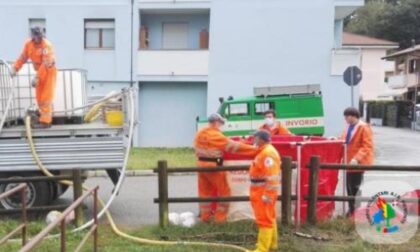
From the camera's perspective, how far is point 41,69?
29.2 feet

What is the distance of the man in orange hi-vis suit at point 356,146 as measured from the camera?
8328 millimetres

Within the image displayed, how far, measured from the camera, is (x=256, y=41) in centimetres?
2386

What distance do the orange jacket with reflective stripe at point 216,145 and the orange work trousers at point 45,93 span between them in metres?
2.55

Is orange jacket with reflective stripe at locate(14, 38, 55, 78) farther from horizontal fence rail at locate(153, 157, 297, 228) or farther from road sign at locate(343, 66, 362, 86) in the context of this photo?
road sign at locate(343, 66, 362, 86)

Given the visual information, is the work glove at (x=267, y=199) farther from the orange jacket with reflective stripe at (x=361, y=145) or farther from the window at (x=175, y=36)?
the window at (x=175, y=36)

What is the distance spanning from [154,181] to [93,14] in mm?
12200

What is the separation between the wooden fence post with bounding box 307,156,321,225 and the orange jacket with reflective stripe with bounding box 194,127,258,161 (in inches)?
32.0

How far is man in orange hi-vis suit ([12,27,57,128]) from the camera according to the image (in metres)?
8.92

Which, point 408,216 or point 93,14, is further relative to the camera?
point 93,14

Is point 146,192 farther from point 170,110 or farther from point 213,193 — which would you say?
point 170,110

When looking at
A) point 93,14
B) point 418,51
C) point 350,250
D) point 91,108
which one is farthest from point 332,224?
point 418,51

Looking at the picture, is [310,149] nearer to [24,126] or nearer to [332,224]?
[332,224]

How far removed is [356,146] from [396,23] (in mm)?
67064

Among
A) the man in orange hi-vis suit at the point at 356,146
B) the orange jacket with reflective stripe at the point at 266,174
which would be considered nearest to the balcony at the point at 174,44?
the man in orange hi-vis suit at the point at 356,146
